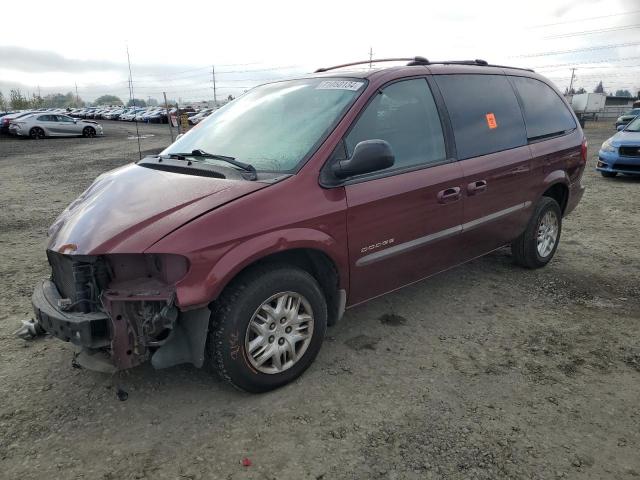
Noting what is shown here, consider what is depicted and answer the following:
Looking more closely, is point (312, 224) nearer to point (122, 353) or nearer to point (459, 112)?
point (122, 353)

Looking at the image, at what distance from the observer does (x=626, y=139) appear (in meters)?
10.1

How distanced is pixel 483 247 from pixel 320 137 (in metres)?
1.95

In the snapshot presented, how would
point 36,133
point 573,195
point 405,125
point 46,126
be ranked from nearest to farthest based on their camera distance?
1. point 405,125
2. point 573,195
3. point 36,133
4. point 46,126

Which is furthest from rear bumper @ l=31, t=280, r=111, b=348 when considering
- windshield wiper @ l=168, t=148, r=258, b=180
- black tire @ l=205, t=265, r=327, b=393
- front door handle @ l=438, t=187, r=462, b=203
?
front door handle @ l=438, t=187, r=462, b=203

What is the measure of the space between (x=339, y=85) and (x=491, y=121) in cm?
150

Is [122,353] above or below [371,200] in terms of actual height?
below

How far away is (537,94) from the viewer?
15.4ft

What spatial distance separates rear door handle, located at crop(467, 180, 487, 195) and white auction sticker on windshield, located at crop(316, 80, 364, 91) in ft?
3.94

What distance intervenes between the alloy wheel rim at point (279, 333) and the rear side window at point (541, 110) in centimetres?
289

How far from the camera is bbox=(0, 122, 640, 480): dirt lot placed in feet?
7.68

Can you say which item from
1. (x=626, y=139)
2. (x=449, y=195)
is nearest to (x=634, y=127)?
(x=626, y=139)

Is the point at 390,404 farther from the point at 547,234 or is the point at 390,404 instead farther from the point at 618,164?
the point at 618,164

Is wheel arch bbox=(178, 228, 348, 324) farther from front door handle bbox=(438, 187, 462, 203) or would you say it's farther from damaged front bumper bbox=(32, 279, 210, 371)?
front door handle bbox=(438, 187, 462, 203)

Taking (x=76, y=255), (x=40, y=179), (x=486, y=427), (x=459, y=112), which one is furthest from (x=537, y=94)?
(x=40, y=179)
